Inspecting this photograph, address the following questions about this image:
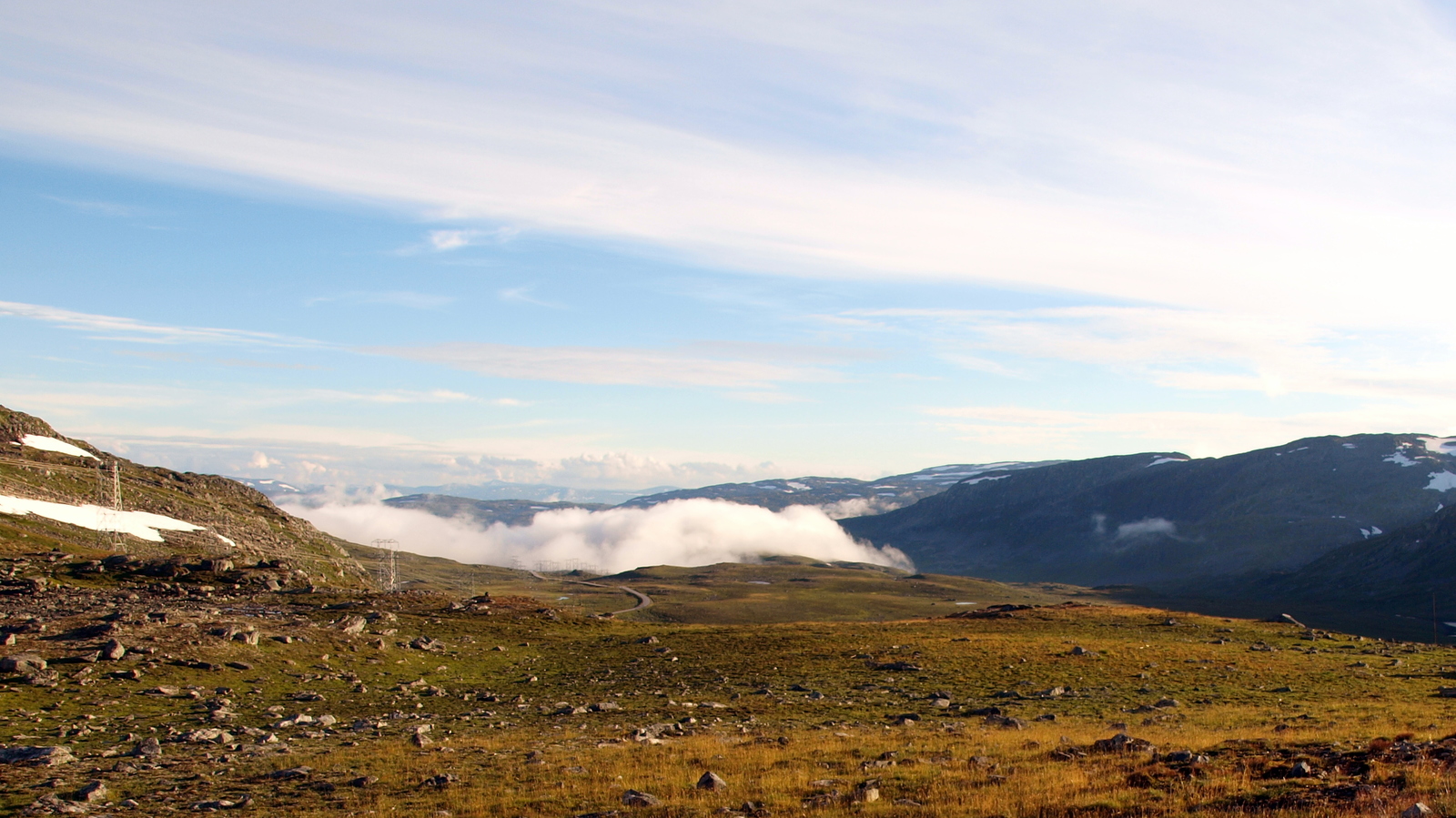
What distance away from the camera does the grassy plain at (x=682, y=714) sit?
76.0 feet

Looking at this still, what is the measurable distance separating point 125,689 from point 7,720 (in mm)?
5788

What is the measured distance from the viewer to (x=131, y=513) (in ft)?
344

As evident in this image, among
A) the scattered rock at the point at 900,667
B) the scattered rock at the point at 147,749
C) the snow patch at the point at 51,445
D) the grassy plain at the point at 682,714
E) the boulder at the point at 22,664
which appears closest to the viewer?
the grassy plain at the point at 682,714

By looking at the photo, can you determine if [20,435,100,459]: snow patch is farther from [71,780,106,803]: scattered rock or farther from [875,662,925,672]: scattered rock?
[875,662,925,672]: scattered rock

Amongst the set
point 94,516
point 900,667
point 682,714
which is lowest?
point 900,667

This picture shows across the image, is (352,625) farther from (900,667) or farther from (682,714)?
(900,667)

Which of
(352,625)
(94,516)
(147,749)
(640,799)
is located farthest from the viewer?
(94,516)

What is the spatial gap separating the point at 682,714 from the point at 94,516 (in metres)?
94.7

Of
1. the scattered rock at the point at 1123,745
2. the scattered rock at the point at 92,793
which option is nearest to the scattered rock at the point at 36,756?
the scattered rock at the point at 92,793

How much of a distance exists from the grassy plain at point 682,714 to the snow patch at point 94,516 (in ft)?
112

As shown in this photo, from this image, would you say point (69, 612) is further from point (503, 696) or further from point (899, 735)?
point (899, 735)

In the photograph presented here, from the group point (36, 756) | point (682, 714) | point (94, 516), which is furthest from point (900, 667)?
point (94, 516)

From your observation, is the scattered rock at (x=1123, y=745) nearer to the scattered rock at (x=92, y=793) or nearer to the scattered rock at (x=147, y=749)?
the scattered rock at (x=92, y=793)

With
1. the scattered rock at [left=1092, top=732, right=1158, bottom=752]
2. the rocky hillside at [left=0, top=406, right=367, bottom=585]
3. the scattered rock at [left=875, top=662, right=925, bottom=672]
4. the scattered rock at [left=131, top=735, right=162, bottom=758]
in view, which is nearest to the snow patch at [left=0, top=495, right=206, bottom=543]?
the rocky hillside at [left=0, top=406, right=367, bottom=585]
